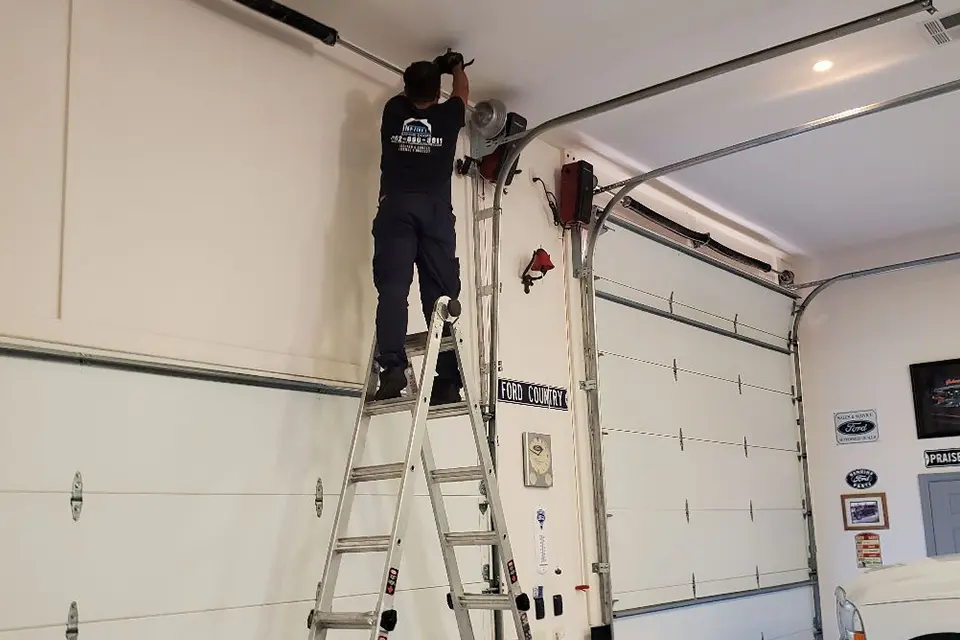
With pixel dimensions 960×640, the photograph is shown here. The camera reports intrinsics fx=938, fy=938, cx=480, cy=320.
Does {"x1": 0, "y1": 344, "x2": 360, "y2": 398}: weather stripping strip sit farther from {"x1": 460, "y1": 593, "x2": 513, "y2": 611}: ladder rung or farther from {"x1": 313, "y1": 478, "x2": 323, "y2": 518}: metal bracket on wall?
{"x1": 460, "y1": 593, "x2": 513, "y2": 611}: ladder rung

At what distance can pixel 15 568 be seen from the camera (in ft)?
9.41

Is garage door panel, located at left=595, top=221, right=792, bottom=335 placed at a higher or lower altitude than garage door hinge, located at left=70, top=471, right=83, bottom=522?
higher

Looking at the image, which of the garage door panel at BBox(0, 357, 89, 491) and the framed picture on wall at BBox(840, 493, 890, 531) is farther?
the framed picture on wall at BBox(840, 493, 890, 531)

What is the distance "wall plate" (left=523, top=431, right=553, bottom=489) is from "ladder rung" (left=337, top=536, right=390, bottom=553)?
156cm

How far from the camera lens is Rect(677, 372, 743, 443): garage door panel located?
6.56 meters

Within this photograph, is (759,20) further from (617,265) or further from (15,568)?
(15,568)

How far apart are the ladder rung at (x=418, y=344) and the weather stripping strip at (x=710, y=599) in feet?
7.65

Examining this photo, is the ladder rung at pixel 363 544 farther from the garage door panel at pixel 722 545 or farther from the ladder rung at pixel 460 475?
the garage door panel at pixel 722 545

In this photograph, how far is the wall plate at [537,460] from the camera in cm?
495

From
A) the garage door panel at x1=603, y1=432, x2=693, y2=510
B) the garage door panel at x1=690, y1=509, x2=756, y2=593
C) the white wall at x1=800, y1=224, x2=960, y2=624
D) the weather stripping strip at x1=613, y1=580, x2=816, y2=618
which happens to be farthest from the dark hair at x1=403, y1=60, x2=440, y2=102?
the white wall at x1=800, y1=224, x2=960, y2=624

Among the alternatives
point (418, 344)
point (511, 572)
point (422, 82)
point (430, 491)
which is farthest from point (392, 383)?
point (422, 82)

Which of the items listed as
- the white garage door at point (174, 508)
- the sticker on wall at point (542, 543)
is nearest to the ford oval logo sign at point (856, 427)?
the sticker on wall at point (542, 543)

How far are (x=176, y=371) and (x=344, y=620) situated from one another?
3.55ft

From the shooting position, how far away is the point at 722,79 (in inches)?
195
